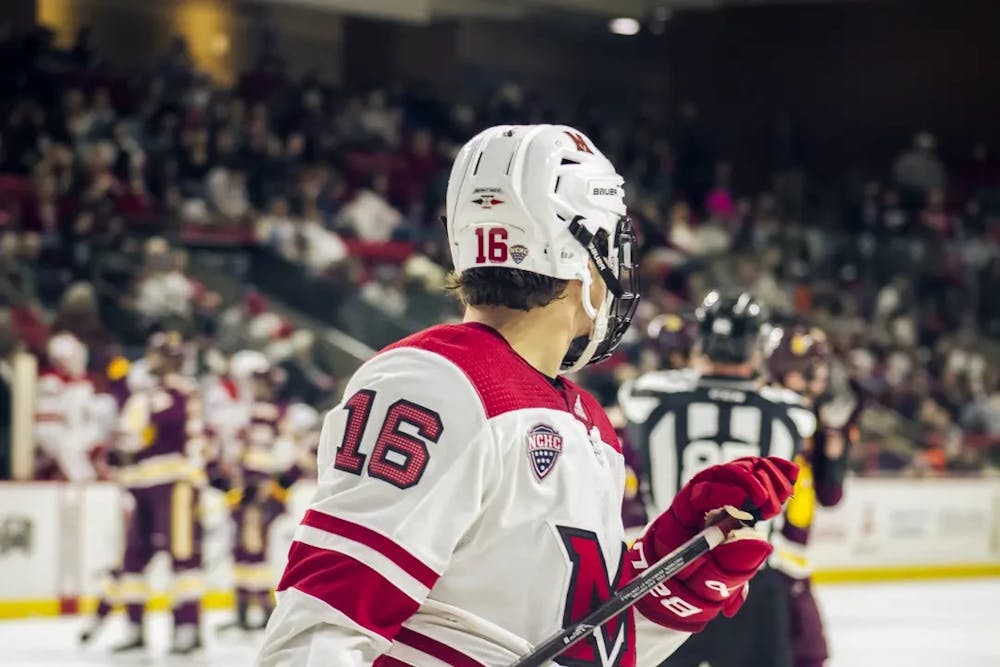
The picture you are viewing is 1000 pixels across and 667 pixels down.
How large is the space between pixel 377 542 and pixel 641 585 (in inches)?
15.2

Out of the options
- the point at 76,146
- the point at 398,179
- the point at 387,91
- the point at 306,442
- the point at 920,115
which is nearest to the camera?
the point at 306,442

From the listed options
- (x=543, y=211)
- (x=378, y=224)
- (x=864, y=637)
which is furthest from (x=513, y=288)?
(x=378, y=224)

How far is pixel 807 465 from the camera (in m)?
4.38

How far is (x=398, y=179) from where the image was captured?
15.8m

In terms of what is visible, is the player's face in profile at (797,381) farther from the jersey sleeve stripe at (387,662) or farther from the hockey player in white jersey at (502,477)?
the jersey sleeve stripe at (387,662)

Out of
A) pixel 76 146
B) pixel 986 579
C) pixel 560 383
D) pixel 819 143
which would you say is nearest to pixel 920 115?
pixel 819 143

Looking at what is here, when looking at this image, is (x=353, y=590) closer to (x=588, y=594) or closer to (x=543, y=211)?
(x=588, y=594)

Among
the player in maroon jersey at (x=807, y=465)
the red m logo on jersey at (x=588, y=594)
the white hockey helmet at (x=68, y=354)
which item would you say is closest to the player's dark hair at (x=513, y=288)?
the red m logo on jersey at (x=588, y=594)

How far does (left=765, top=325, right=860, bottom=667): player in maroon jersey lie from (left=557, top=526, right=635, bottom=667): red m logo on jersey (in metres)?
2.20

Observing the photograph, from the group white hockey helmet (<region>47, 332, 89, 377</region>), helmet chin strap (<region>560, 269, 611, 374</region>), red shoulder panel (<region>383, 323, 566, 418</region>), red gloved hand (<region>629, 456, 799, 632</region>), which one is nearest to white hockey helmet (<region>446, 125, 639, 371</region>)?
helmet chin strap (<region>560, 269, 611, 374</region>)

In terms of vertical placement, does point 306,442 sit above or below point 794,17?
below

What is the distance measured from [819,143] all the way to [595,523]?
1830 centimetres

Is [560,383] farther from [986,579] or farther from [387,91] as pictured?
[387,91]

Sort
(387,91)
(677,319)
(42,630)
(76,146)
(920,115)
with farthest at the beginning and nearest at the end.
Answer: (920,115) < (387,91) < (76,146) < (42,630) < (677,319)
